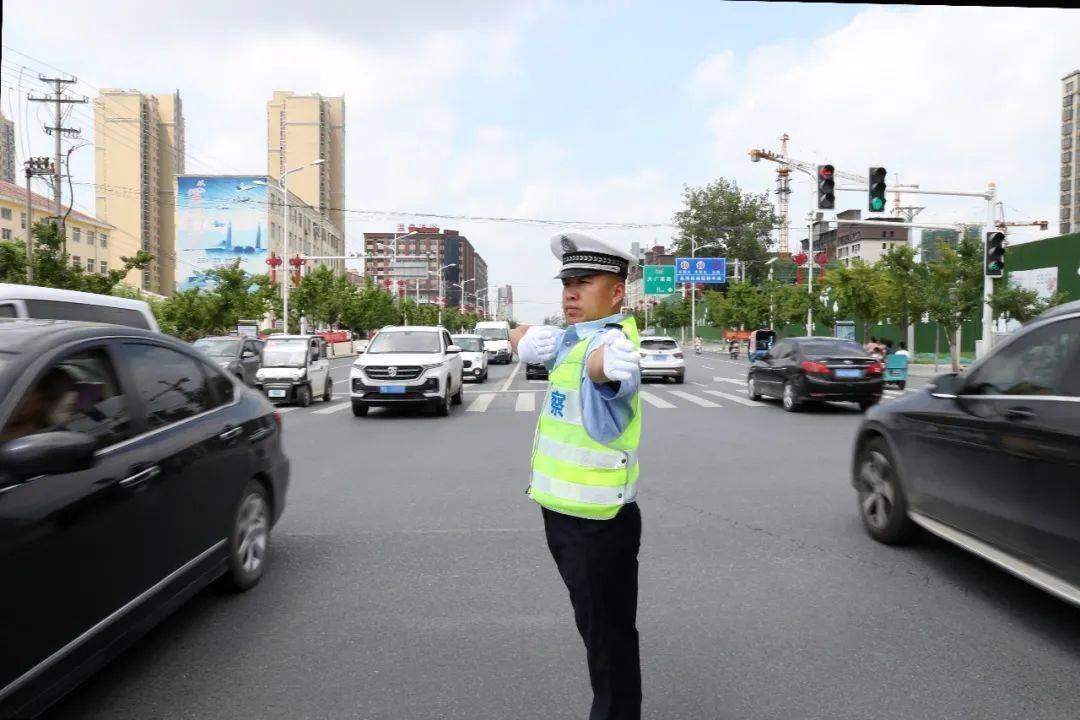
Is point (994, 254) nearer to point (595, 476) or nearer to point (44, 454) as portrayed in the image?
point (595, 476)

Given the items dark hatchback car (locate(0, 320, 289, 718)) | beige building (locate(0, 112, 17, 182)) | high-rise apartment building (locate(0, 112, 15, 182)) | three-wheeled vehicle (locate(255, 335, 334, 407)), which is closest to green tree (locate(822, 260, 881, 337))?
three-wheeled vehicle (locate(255, 335, 334, 407))

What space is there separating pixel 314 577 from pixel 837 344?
42.5 feet

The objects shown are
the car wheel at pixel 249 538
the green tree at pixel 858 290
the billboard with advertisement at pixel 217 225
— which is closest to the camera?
the car wheel at pixel 249 538

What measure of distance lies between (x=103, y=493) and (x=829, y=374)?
1384 centimetres

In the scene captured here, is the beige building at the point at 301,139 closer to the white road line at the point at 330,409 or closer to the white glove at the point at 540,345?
the white road line at the point at 330,409

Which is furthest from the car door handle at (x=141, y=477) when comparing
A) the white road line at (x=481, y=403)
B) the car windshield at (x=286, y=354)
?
the car windshield at (x=286, y=354)

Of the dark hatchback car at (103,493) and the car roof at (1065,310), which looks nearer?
the dark hatchback car at (103,493)

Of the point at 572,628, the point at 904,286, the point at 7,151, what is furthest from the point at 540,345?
the point at 7,151

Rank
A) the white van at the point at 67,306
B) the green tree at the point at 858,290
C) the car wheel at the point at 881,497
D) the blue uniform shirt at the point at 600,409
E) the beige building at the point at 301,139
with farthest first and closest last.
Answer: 1. the beige building at the point at 301,139
2. the green tree at the point at 858,290
3. the white van at the point at 67,306
4. the car wheel at the point at 881,497
5. the blue uniform shirt at the point at 600,409

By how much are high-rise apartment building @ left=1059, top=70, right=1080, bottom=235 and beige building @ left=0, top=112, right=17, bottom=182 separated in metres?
148

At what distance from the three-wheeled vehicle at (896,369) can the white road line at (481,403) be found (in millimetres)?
11074

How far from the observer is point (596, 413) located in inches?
95.5

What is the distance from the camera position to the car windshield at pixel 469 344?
87.0 feet

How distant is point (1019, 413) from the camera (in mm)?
4141
